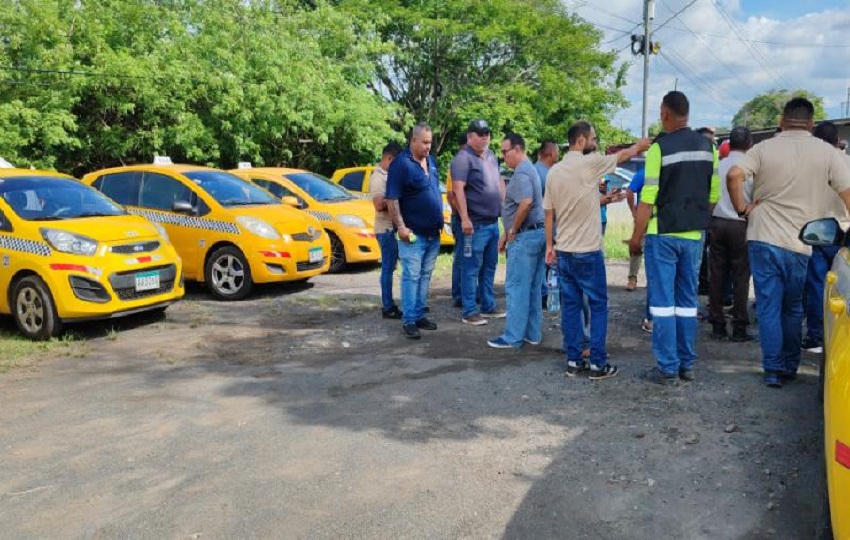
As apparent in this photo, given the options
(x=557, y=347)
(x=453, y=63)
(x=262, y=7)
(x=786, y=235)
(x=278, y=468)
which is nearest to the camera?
(x=278, y=468)

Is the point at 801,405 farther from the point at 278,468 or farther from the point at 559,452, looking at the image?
the point at 278,468

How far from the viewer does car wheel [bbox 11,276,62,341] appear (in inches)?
279

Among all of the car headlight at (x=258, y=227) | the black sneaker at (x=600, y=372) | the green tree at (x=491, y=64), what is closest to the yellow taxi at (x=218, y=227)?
the car headlight at (x=258, y=227)

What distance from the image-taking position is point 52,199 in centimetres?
767

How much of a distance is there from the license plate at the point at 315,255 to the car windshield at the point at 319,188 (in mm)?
2210

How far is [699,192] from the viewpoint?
5168 millimetres

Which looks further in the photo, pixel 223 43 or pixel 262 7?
pixel 262 7

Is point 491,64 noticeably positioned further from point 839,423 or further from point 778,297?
point 839,423

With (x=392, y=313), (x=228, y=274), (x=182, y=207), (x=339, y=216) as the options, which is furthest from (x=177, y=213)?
(x=392, y=313)

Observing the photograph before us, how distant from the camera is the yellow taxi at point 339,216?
37.8 feet

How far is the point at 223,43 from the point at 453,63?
11.7 m

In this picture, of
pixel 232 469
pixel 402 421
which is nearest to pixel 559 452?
pixel 402 421

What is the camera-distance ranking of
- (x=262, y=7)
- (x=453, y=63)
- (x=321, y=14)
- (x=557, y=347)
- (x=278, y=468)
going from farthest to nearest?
(x=453, y=63), (x=321, y=14), (x=262, y=7), (x=557, y=347), (x=278, y=468)

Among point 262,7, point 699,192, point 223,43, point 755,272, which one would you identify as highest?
point 262,7
